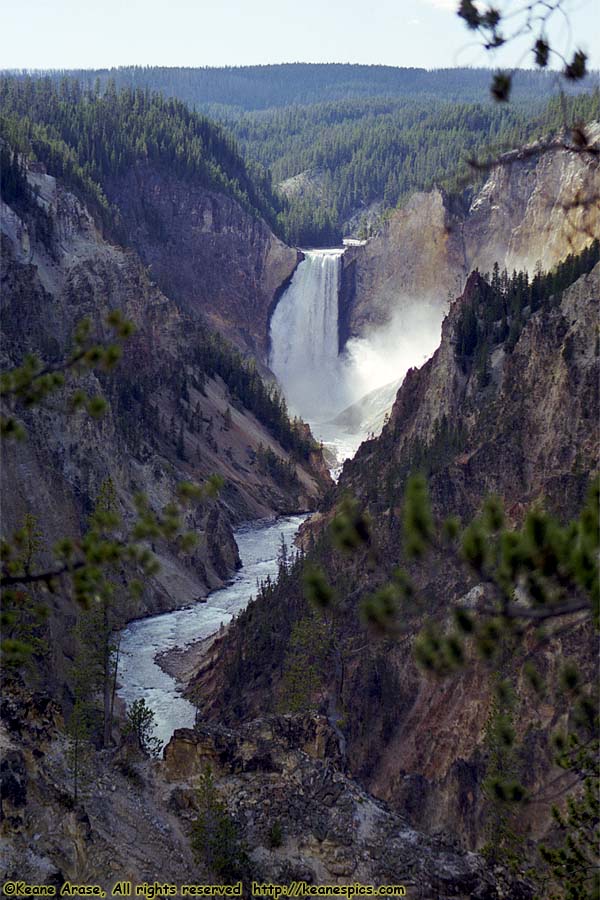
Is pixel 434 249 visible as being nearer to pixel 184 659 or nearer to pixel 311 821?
pixel 184 659

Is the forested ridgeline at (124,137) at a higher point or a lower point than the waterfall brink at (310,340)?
higher

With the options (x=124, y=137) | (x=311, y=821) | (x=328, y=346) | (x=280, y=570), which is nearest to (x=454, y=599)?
(x=311, y=821)

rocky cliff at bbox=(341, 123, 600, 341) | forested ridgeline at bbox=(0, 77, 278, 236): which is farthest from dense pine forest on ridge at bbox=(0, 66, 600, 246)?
rocky cliff at bbox=(341, 123, 600, 341)

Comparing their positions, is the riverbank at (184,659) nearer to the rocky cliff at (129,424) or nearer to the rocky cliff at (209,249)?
the rocky cliff at (129,424)

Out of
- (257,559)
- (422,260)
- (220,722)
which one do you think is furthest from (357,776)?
(422,260)

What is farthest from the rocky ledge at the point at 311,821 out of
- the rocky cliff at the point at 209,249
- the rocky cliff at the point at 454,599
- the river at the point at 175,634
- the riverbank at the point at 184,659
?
the rocky cliff at the point at 209,249

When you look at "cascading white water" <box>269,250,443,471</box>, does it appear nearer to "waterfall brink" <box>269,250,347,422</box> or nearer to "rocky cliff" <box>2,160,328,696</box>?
"waterfall brink" <box>269,250,347,422</box>
